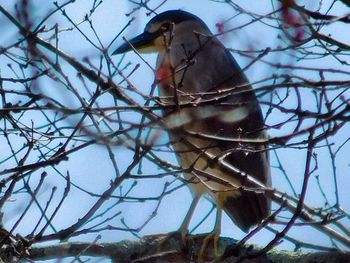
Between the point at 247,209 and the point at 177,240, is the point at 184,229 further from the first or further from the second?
the point at 247,209

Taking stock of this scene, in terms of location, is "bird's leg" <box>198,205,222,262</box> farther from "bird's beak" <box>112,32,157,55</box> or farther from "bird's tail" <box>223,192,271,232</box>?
"bird's beak" <box>112,32,157,55</box>

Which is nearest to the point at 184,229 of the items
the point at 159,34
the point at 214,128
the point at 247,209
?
the point at 247,209

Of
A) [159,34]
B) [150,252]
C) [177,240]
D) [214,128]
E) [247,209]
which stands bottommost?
[150,252]

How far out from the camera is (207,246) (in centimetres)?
428

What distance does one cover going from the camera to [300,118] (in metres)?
2.83

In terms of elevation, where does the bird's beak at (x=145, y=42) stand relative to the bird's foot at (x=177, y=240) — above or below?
above

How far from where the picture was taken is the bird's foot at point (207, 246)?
13.6ft

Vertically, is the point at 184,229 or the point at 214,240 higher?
the point at 184,229

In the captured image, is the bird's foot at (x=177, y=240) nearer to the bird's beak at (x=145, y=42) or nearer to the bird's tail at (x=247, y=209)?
the bird's tail at (x=247, y=209)

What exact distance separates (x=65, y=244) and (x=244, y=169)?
1249 millimetres

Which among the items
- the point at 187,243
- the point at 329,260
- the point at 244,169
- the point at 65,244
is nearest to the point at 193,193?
the point at 244,169

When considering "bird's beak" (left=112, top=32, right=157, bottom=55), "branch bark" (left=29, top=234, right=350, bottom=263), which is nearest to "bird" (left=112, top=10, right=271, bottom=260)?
"bird's beak" (left=112, top=32, right=157, bottom=55)

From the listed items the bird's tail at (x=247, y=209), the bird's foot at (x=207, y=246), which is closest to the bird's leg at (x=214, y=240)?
the bird's foot at (x=207, y=246)

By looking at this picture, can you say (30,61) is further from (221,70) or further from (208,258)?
(221,70)
